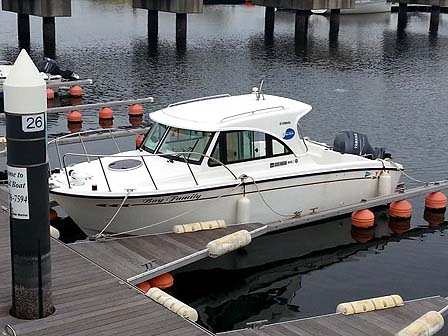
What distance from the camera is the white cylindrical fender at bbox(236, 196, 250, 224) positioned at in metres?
17.1

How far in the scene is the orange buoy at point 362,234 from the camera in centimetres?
1923

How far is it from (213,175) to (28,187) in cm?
677

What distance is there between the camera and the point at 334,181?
18.8 metres

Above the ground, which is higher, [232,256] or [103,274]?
[103,274]

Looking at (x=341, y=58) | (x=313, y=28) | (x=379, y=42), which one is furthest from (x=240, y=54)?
(x=313, y=28)

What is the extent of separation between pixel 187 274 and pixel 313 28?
58.4m

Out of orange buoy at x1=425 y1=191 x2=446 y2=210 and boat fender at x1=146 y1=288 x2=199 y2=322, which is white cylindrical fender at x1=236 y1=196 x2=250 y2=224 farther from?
orange buoy at x1=425 y1=191 x2=446 y2=210

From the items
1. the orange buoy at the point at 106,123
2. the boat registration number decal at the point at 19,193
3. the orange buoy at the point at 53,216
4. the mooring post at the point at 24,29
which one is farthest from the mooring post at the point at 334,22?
the boat registration number decal at the point at 19,193

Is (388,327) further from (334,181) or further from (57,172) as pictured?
(57,172)

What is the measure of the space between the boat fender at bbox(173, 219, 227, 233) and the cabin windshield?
1.63 meters

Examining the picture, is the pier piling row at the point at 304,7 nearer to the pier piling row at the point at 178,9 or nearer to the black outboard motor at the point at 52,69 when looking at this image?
the pier piling row at the point at 178,9


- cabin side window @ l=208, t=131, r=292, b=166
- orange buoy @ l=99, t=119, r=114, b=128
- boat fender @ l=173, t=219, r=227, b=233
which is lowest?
orange buoy @ l=99, t=119, r=114, b=128

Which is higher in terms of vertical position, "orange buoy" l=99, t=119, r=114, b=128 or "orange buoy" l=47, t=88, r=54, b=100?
"orange buoy" l=47, t=88, r=54, b=100

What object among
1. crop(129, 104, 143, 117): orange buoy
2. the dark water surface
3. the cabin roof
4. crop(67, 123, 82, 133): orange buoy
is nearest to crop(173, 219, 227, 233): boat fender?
the dark water surface
